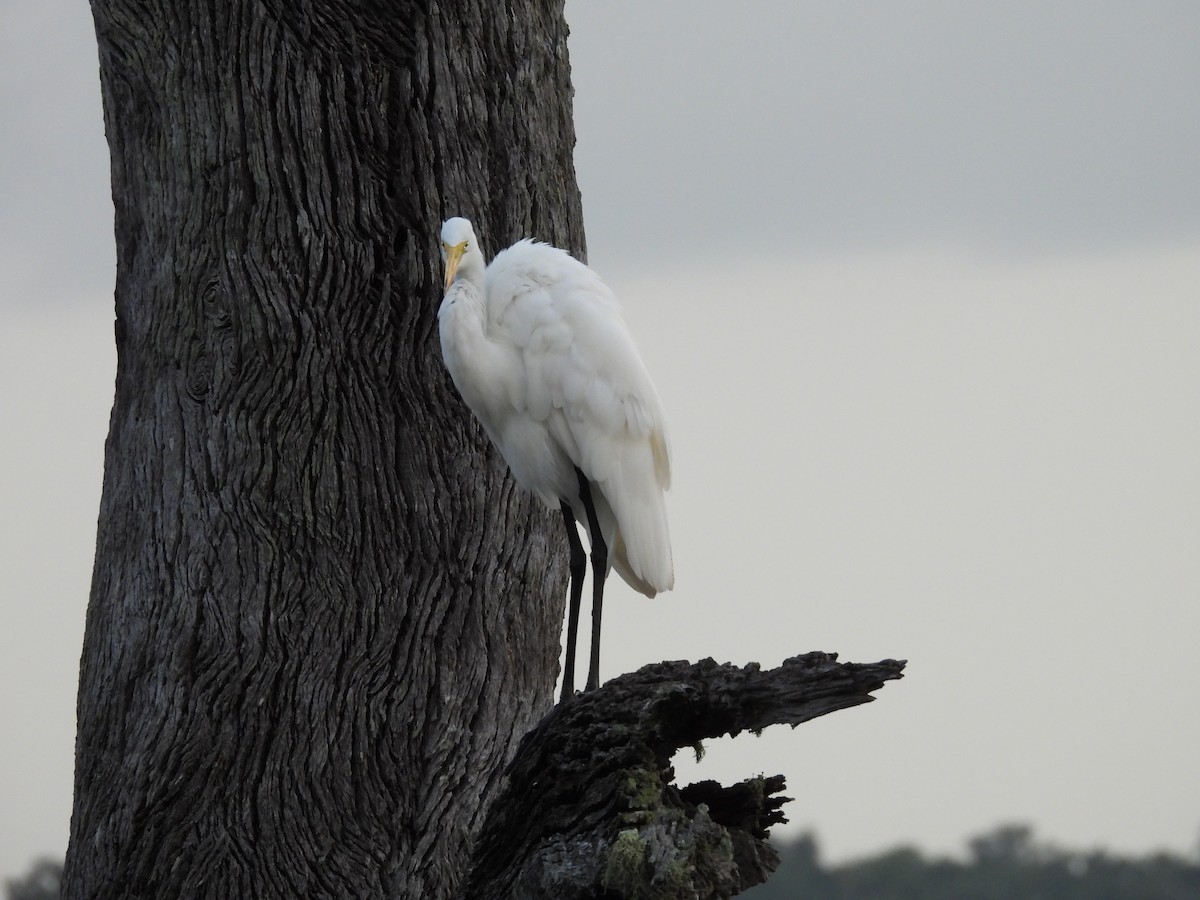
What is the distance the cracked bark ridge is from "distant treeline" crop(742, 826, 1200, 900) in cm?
2157

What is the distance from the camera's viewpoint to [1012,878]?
25531 mm

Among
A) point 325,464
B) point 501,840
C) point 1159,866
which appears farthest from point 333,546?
point 1159,866

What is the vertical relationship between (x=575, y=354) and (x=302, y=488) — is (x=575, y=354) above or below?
above

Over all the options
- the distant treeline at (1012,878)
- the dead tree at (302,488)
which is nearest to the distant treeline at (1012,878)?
the distant treeline at (1012,878)

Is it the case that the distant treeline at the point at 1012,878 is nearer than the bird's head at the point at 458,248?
No

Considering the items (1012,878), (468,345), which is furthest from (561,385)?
(1012,878)

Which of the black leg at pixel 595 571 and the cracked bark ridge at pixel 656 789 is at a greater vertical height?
the black leg at pixel 595 571

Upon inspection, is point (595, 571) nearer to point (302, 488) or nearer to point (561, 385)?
point (561, 385)

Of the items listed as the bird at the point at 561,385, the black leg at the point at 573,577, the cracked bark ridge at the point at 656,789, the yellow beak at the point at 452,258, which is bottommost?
the cracked bark ridge at the point at 656,789

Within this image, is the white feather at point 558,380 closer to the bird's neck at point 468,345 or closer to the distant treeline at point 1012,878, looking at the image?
the bird's neck at point 468,345

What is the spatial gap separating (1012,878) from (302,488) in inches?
904

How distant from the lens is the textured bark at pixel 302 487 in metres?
5.07

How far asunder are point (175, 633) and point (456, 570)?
0.97 meters

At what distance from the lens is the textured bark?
507 centimetres
